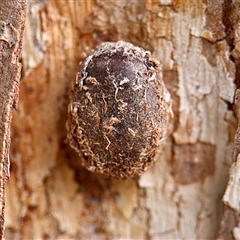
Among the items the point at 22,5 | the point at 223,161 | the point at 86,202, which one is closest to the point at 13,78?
the point at 22,5

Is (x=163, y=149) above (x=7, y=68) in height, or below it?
below

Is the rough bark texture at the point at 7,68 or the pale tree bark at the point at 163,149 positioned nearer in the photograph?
the rough bark texture at the point at 7,68

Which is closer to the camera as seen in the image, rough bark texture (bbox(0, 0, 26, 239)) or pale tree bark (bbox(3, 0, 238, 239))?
rough bark texture (bbox(0, 0, 26, 239))

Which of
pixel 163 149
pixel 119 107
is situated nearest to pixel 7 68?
pixel 119 107

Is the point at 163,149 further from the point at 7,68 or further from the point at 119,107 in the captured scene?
the point at 7,68
